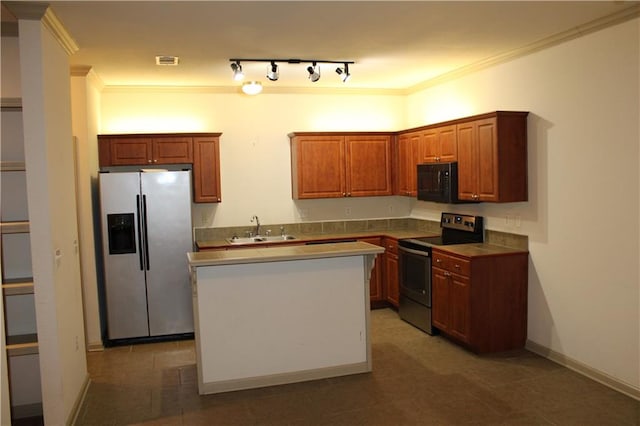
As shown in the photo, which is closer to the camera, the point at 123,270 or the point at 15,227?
the point at 15,227

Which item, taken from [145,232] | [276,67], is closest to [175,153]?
[145,232]

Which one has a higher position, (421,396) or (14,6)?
(14,6)

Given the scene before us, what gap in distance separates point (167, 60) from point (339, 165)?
246 centimetres

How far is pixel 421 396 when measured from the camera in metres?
3.93

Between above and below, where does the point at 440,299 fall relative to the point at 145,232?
below

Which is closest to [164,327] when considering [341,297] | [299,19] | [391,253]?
[341,297]

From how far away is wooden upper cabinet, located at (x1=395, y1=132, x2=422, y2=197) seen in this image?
621cm

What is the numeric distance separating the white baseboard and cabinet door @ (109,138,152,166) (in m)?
4.40

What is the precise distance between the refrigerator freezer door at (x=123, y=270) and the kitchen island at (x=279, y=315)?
1475 mm

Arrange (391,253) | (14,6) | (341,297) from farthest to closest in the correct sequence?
(391,253) → (341,297) → (14,6)

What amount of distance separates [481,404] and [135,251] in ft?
11.8

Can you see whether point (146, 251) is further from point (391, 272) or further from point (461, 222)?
point (461, 222)

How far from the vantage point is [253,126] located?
21.5 feet

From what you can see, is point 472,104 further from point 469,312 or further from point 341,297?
point 341,297
